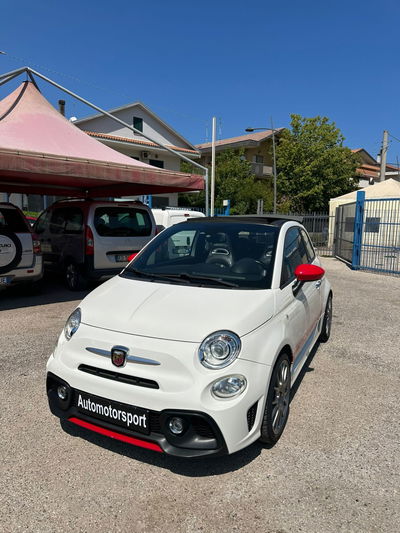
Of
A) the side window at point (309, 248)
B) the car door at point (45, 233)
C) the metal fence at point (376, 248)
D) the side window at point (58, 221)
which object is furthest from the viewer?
the metal fence at point (376, 248)

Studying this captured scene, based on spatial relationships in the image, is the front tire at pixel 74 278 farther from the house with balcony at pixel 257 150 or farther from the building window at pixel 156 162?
the house with balcony at pixel 257 150

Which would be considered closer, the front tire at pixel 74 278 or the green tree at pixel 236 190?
the front tire at pixel 74 278

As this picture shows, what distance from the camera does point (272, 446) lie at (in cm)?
276

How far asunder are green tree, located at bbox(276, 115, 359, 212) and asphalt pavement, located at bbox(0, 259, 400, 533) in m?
27.1

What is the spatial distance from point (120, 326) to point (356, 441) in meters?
1.92

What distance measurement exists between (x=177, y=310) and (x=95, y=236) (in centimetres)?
512

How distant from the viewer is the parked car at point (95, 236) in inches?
291

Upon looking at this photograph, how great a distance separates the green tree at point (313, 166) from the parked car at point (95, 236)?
23.1 metres

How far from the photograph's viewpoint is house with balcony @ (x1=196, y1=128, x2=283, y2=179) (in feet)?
120

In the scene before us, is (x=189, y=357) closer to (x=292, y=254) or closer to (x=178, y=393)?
(x=178, y=393)

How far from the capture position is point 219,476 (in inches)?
96.4

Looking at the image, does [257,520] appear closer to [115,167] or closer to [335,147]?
[115,167]

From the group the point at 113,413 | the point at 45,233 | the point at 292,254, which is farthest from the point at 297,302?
the point at 45,233

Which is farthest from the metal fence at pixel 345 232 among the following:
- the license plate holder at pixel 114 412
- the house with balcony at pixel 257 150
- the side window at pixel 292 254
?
the house with balcony at pixel 257 150
